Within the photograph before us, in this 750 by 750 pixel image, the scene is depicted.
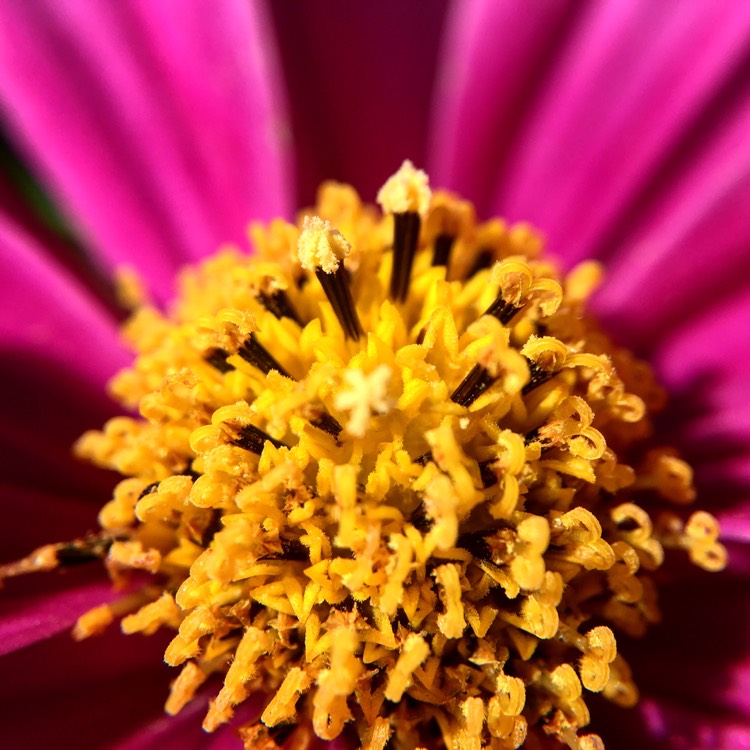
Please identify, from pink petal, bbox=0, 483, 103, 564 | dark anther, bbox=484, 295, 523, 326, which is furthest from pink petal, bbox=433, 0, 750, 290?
pink petal, bbox=0, 483, 103, 564

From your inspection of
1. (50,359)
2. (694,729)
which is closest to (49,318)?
(50,359)

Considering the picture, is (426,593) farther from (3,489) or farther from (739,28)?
(739,28)

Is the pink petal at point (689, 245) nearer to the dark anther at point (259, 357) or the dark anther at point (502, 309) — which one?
the dark anther at point (502, 309)

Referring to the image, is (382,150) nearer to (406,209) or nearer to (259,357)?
(406,209)

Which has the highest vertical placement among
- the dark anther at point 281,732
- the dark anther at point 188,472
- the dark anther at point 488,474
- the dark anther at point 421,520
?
the dark anther at point 188,472

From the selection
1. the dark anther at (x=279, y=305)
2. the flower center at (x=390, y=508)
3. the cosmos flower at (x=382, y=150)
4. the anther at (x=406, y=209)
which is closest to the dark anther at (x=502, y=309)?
the flower center at (x=390, y=508)

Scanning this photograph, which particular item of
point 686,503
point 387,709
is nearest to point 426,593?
point 387,709

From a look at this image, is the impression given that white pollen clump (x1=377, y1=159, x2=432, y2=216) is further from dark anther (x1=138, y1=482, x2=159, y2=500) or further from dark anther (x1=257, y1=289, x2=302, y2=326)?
dark anther (x1=138, y1=482, x2=159, y2=500)
